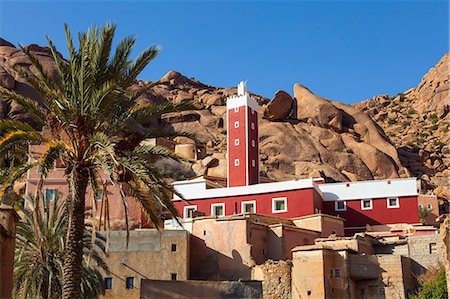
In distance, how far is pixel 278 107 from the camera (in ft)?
241

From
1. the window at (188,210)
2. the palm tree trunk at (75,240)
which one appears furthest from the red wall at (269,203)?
the palm tree trunk at (75,240)

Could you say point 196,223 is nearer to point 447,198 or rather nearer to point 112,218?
point 112,218

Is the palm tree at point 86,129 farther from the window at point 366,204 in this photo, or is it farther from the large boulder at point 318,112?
the large boulder at point 318,112

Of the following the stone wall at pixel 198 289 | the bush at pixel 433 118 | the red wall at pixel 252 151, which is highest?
the bush at pixel 433 118

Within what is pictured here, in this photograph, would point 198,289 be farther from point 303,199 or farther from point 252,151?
point 252,151

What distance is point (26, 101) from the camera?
51.7ft

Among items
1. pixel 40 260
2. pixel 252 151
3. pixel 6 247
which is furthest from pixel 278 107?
pixel 6 247

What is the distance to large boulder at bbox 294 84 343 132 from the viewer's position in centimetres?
7344

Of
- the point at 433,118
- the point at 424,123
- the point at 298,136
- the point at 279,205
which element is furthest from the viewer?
the point at 424,123

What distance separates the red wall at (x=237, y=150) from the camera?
48.1 metres

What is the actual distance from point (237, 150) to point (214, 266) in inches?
→ 630

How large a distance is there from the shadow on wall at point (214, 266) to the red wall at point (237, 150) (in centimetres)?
1283

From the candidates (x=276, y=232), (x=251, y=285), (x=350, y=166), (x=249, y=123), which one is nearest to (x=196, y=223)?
(x=276, y=232)

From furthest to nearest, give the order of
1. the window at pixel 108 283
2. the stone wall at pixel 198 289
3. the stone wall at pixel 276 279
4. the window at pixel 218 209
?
the window at pixel 218 209 → the window at pixel 108 283 → the stone wall at pixel 276 279 → the stone wall at pixel 198 289
